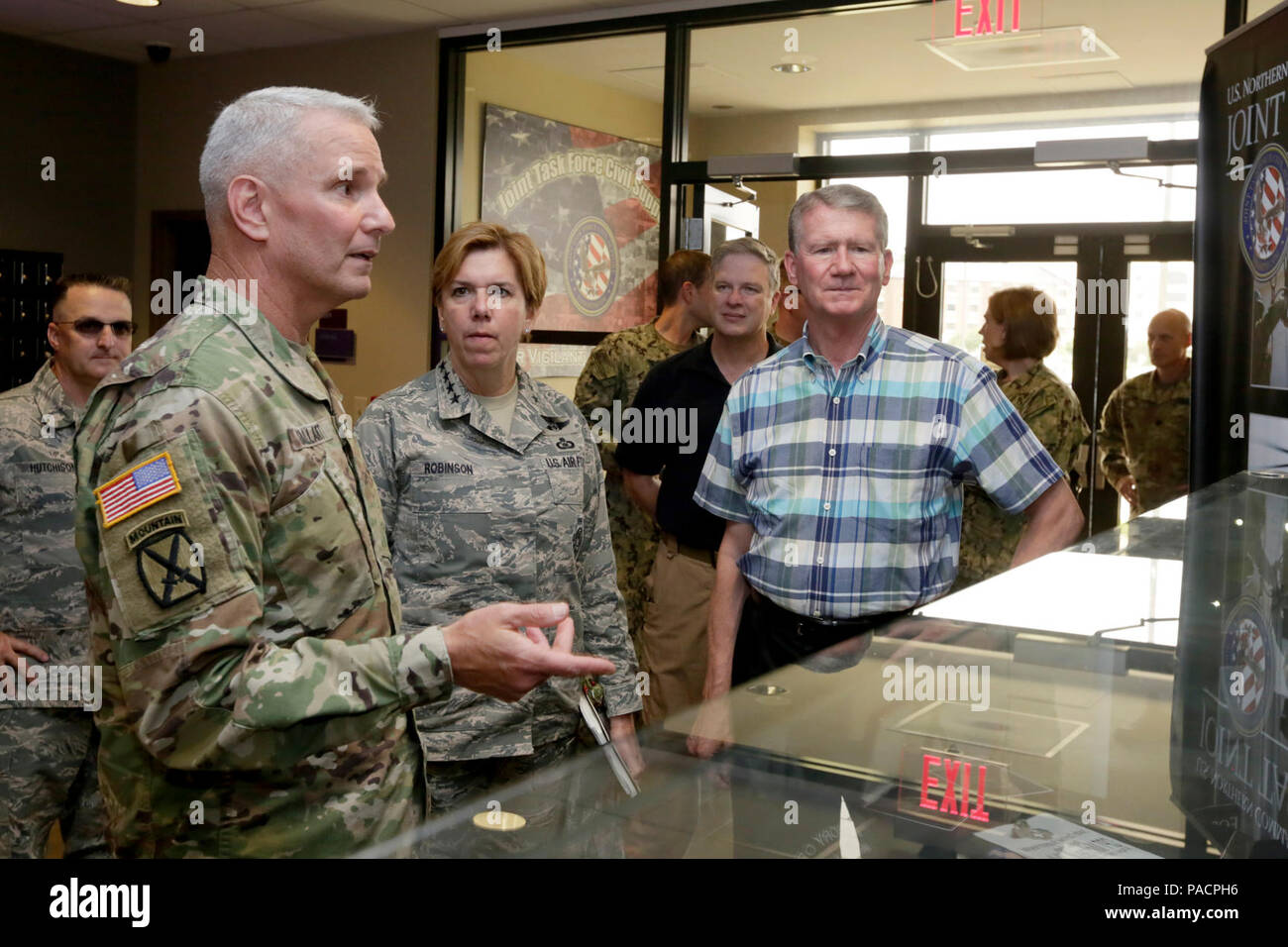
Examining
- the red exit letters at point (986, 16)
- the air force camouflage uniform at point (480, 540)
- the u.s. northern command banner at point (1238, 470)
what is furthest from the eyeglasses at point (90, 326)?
the red exit letters at point (986, 16)

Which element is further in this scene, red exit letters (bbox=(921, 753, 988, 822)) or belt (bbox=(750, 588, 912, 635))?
belt (bbox=(750, 588, 912, 635))

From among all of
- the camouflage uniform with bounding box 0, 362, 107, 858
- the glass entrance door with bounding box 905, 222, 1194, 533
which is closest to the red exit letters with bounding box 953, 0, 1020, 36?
the glass entrance door with bounding box 905, 222, 1194, 533

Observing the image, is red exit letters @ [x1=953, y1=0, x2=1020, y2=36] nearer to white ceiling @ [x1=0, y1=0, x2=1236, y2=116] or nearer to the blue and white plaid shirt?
white ceiling @ [x1=0, y1=0, x2=1236, y2=116]

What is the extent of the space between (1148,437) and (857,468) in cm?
242

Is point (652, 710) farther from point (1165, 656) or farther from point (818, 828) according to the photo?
point (818, 828)

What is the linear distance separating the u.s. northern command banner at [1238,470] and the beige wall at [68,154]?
564 centimetres

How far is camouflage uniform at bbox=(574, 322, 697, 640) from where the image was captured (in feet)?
13.2

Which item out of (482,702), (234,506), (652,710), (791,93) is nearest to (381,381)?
(791,93)

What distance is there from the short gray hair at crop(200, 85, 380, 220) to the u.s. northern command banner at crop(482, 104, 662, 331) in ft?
13.5

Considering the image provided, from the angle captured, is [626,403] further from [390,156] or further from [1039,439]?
[390,156]

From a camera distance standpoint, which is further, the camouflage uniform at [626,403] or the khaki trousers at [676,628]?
the camouflage uniform at [626,403]

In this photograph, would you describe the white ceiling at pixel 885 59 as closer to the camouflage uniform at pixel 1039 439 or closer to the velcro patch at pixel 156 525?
the camouflage uniform at pixel 1039 439

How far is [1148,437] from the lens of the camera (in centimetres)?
419

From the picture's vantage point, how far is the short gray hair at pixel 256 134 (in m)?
1.35
